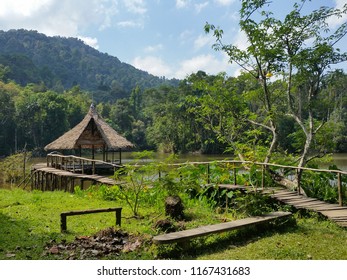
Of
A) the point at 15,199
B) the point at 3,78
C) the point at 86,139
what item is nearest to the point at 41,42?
the point at 3,78

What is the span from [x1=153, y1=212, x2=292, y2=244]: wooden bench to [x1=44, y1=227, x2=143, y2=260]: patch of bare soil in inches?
20.3

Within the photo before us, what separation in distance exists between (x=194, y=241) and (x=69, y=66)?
113449 mm

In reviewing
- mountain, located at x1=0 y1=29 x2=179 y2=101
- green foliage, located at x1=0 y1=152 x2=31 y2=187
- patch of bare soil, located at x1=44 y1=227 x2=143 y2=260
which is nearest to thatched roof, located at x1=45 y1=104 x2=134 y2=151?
green foliage, located at x1=0 y1=152 x2=31 y2=187

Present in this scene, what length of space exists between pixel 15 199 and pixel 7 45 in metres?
110

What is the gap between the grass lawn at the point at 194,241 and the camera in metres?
4.84

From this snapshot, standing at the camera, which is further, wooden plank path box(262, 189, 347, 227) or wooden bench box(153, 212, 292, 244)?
wooden plank path box(262, 189, 347, 227)

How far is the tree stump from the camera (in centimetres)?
699

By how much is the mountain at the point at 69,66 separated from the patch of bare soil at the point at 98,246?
7867 centimetres

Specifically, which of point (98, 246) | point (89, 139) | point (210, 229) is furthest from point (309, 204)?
point (89, 139)

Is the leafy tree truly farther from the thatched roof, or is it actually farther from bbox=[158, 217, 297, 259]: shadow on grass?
the thatched roof

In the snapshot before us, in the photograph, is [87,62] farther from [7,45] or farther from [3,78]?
[3,78]

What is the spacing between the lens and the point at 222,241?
17.9 feet

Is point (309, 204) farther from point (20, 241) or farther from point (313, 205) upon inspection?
point (20, 241)

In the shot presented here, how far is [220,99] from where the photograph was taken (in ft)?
34.6
